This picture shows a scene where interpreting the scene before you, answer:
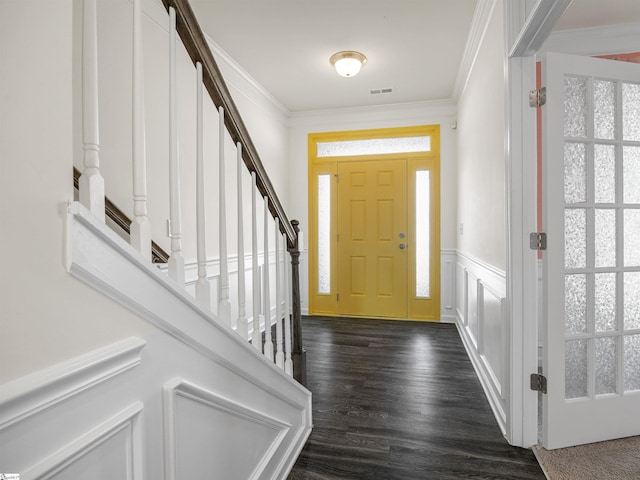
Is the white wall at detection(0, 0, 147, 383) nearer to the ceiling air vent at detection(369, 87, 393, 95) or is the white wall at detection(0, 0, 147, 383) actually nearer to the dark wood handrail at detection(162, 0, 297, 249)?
the dark wood handrail at detection(162, 0, 297, 249)

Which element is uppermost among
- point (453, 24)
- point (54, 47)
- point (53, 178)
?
point (453, 24)

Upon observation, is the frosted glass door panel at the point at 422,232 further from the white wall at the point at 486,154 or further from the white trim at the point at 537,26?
the white trim at the point at 537,26

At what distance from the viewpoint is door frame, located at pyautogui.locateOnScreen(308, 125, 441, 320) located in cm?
446

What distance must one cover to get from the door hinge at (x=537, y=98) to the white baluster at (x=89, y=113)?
1.91 meters

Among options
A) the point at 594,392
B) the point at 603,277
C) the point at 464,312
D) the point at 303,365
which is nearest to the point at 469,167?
the point at 464,312

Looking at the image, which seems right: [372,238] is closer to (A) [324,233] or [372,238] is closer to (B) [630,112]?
(A) [324,233]

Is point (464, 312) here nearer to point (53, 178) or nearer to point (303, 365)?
point (303, 365)

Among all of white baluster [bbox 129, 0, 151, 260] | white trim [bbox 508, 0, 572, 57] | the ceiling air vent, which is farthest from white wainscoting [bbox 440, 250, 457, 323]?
white baluster [bbox 129, 0, 151, 260]

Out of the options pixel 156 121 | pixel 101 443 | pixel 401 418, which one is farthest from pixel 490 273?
pixel 156 121

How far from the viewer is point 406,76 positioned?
3727 mm

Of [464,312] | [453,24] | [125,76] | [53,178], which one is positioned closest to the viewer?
[53,178]

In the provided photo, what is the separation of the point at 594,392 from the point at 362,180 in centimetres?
329

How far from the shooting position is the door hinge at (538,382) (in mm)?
1839

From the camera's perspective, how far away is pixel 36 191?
22.9 inches
